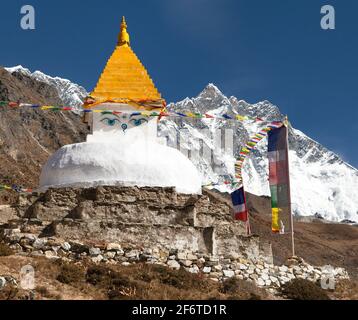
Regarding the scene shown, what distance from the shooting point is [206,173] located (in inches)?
5202

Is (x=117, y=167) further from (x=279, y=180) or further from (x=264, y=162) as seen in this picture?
(x=264, y=162)

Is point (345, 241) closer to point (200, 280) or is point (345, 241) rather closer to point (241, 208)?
point (241, 208)

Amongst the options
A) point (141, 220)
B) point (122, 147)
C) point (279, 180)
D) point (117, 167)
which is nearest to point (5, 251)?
point (141, 220)

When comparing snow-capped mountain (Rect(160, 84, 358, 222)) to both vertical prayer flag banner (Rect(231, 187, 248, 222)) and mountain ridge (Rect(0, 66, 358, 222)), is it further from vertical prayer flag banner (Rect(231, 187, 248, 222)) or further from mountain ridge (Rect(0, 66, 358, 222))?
vertical prayer flag banner (Rect(231, 187, 248, 222))

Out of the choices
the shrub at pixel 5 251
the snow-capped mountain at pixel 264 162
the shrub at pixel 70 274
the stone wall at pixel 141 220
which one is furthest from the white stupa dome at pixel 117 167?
the snow-capped mountain at pixel 264 162

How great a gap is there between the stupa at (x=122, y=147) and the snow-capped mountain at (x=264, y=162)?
79093 millimetres

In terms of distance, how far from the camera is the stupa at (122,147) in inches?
798

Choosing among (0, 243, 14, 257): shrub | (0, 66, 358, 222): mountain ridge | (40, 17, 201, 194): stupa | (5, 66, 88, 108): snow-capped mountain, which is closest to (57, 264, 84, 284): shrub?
(0, 243, 14, 257): shrub

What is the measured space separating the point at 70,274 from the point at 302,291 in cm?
544

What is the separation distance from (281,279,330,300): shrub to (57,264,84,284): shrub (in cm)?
491

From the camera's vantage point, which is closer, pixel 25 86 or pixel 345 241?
pixel 345 241

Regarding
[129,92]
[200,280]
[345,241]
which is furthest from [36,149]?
[200,280]

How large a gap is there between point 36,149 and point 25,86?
20991mm

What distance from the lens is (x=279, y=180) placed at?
20.0 metres
